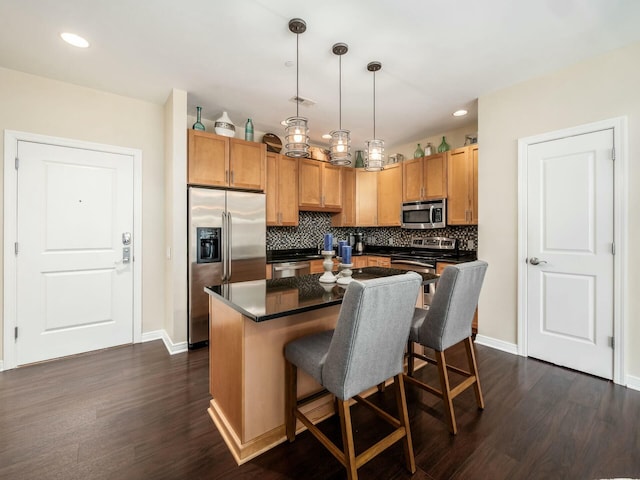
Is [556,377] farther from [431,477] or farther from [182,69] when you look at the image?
[182,69]

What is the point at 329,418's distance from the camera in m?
1.94

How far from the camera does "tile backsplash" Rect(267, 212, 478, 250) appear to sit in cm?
415

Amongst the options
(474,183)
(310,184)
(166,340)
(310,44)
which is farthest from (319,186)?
(166,340)

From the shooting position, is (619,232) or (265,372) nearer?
(265,372)

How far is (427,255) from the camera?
419 centimetres

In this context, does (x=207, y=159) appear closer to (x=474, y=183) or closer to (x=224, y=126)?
(x=224, y=126)

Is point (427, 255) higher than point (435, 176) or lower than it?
lower

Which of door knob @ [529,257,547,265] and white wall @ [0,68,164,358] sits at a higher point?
white wall @ [0,68,164,358]

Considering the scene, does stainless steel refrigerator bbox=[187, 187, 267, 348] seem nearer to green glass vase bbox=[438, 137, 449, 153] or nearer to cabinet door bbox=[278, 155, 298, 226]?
→ cabinet door bbox=[278, 155, 298, 226]

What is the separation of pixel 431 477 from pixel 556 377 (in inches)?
69.8

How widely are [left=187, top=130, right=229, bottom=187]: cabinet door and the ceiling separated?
0.43 meters

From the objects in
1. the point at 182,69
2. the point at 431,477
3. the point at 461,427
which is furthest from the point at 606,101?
the point at 182,69

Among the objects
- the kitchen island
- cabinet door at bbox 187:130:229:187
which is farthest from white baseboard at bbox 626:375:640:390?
cabinet door at bbox 187:130:229:187

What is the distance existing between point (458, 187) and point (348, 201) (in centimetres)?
177
